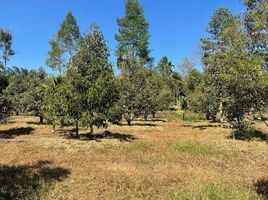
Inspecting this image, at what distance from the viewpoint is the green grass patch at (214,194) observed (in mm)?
11281

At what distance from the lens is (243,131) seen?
96.4 ft

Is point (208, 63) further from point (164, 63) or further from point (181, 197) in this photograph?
point (164, 63)

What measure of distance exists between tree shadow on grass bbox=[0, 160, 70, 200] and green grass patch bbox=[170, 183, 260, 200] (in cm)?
567

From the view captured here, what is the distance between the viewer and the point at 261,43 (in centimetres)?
1065

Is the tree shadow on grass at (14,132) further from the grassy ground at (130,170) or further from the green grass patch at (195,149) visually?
the green grass patch at (195,149)

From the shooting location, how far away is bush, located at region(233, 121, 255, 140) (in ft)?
94.8

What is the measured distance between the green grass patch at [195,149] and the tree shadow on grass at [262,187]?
670 cm

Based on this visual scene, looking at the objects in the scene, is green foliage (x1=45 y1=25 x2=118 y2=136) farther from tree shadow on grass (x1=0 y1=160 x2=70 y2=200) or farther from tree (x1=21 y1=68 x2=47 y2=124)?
tree (x1=21 y1=68 x2=47 y2=124)

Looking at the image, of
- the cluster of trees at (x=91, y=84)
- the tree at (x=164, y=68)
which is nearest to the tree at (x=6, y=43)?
the cluster of trees at (x=91, y=84)

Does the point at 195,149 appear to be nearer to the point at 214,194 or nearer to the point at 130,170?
the point at 130,170

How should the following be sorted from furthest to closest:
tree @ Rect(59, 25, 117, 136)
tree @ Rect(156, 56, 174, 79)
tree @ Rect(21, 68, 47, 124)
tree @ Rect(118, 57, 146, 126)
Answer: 1. tree @ Rect(156, 56, 174, 79)
2. tree @ Rect(118, 57, 146, 126)
3. tree @ Rect(21, 68, 47, 124)
4. tree @ Rect(59, 25, 117, 136)

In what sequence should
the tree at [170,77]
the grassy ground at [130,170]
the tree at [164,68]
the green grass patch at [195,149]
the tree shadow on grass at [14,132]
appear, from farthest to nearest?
1. the tree at [164,68]
2. the tree at [170,77]
3. the tree shadow on grass at [14,132]
4. the green grass patch at [195,149]
5. the grassy ground at [130,170]

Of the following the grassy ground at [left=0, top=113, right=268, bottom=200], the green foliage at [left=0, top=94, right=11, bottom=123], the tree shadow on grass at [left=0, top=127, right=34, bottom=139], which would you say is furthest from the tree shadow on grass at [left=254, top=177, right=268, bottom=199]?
the green foliage at [left=0, top=94, right=11, bottom=123]

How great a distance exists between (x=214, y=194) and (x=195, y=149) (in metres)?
11.8
